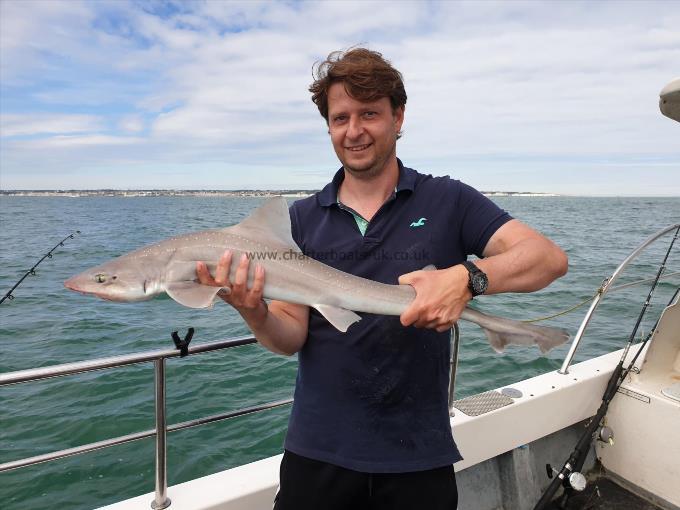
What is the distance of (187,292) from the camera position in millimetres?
2340

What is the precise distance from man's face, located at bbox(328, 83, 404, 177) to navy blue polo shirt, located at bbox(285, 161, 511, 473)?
200mm

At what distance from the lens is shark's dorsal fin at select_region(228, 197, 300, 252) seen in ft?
8.04

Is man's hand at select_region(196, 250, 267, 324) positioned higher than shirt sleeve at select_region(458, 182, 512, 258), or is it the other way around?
shirt sleeve at select_region(458, 182, 512, 258)

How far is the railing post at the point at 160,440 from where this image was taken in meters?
2.75

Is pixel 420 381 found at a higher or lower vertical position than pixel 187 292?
lower

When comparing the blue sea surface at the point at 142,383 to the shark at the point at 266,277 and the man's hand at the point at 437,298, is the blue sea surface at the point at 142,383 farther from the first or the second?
the man's hand at the point at 437,298

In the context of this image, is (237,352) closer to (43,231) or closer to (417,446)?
(417,446)

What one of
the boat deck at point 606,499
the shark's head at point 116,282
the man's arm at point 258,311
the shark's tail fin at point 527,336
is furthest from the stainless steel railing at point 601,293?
the shark's head at point 116,282

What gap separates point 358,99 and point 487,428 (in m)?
2.83

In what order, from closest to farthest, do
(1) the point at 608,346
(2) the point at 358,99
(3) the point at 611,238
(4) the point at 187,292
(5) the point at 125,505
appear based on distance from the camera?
(4) the point at 187,292 → (2) the point at 358,99 → (5) the point at 125,505 → (1) the point at 608,346 → (3) the point at 611,238

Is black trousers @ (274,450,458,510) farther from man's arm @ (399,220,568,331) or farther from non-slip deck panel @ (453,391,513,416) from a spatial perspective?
non-slip deck panel @ (453,391,513,416)

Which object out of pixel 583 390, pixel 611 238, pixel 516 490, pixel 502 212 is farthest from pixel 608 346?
pixel 611 238

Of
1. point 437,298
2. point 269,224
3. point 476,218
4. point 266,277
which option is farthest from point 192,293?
point 476,218

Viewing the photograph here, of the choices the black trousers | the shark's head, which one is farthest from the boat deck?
the shark's head
